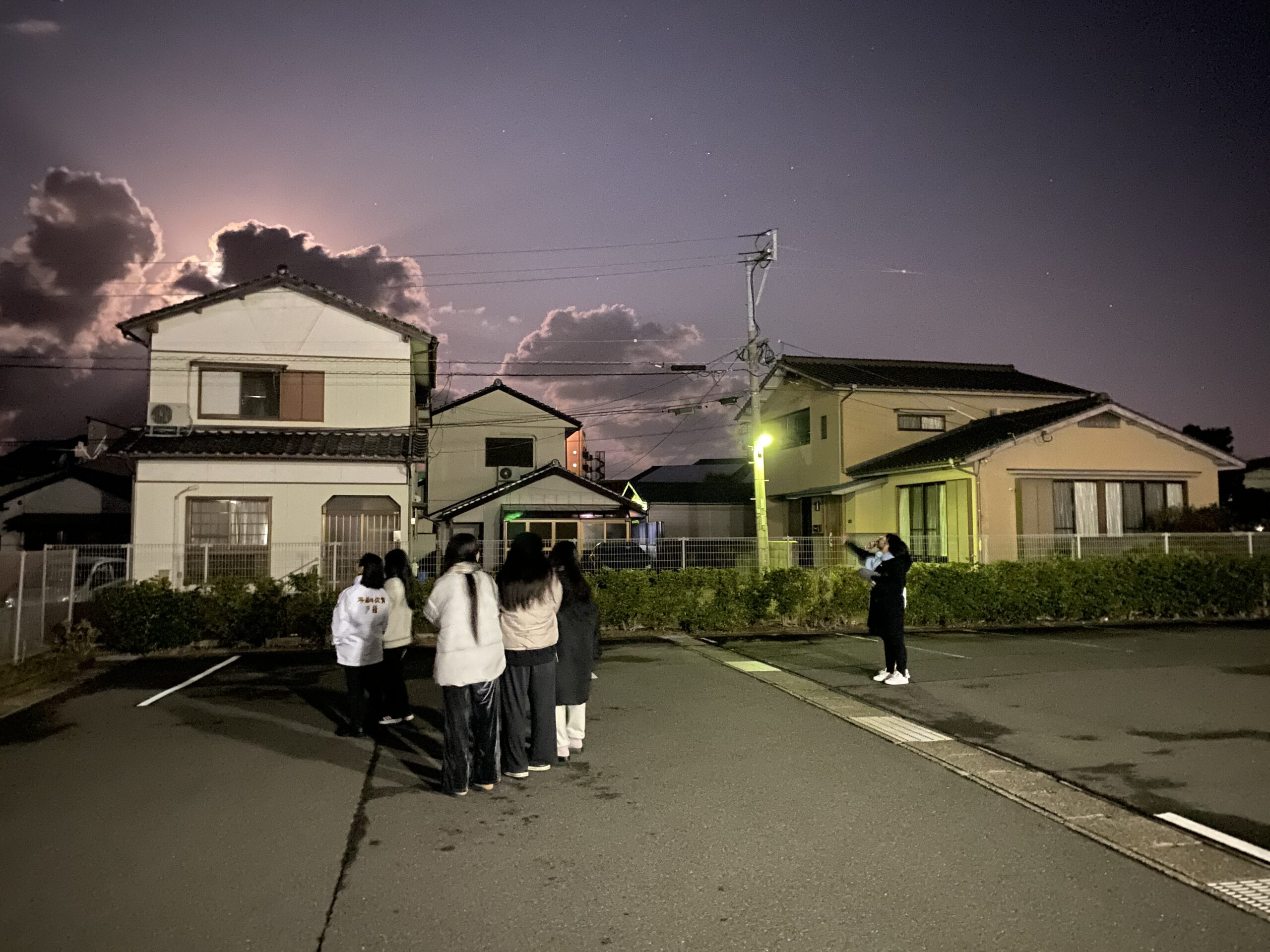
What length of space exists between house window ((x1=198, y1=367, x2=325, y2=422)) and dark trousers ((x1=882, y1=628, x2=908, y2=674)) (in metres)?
15.7

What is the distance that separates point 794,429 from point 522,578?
2487cm

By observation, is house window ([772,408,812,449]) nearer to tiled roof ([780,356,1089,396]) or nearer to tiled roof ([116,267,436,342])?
tiled roof ([780,356,1089,396])

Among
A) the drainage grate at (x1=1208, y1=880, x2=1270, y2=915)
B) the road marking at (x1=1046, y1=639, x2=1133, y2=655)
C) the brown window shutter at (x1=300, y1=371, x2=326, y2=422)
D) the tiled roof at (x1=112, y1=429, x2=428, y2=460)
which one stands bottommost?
the drainage grate at (x1=1208, y1=880, x2=1270, y2=915)

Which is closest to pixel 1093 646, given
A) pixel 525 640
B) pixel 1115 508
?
pixel 525 640

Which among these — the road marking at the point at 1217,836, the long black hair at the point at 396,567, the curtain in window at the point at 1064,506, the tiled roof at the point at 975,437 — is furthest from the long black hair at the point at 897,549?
the curtain in window at the point at 1064,506

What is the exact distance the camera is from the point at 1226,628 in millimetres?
15719

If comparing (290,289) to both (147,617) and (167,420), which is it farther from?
(147,617)

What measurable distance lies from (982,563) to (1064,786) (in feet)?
38.5

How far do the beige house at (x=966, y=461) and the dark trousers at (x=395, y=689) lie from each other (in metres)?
12.4

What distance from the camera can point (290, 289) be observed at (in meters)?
21.4

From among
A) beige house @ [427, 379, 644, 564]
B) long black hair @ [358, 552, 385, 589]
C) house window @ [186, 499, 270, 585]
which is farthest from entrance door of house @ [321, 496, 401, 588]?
long black hair @ [358, 552, 385, 589]

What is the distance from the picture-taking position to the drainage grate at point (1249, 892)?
414cm

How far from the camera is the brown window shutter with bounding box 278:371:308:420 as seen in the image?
69.2ft

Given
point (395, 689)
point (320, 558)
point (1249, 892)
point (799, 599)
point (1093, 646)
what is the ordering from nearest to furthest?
point (1249, 892), point (395, 689), point (1093, 646), point (799, 599), point (320, 558)
